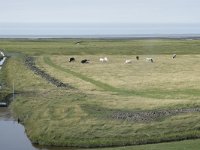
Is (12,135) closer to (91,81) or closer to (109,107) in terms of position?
(109,107)

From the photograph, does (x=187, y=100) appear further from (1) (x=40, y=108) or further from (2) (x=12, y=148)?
(2) (x=12, y=148)

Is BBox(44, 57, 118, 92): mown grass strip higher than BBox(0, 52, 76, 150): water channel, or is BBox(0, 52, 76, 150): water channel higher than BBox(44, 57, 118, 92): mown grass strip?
BBox(44, 57, 118, 92): mown grass strip

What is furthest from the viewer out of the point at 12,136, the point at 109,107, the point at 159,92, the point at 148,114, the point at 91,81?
the point at 91,81

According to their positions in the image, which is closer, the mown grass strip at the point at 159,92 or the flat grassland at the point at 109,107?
the flat grassland at the point at 109,107

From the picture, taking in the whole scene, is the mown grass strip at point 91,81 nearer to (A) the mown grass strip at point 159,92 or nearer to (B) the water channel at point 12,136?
(A) the mown grass strip at point 159,92

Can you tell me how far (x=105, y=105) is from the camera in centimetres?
4622

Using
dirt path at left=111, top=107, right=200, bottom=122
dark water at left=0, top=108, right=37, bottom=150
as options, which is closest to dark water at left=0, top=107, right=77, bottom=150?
dark water at left=0, top=108, right=37, bottom=150

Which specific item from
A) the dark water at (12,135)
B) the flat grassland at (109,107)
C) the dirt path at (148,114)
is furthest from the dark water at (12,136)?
the dirt path at (148,114)

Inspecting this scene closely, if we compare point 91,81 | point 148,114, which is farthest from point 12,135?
point 91,81

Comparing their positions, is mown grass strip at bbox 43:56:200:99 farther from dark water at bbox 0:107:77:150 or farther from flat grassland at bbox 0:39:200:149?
dark water at bbox 0:107:77:150

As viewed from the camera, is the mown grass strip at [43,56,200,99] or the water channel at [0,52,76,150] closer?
the water channel at [0,52,76,150]

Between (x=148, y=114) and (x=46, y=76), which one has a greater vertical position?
(x=148, y=114)

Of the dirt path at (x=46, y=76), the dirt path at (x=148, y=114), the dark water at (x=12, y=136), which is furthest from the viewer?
the dirt path at (x=46, y=76)

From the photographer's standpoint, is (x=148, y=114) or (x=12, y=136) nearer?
(x=12, y=136)
